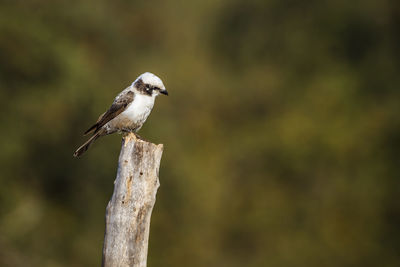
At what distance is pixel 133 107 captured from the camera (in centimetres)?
708

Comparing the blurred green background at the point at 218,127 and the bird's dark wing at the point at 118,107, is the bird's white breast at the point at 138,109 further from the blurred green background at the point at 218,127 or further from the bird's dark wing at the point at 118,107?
the blurred green background at the point at 218,127

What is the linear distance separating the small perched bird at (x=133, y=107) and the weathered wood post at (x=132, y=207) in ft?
5.55

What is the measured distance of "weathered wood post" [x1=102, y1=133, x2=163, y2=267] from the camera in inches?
199

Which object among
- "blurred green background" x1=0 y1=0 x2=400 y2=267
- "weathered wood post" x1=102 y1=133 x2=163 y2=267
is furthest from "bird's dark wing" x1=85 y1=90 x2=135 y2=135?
"blurred green background" x1=0 y1=0 x2=400 y2=267

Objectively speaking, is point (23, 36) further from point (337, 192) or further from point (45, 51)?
point (337, 192)

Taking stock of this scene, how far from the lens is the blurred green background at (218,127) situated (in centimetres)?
1489

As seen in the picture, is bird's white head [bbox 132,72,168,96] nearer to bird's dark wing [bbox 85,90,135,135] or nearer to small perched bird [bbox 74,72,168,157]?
small perched bird [bbox 74,72,168,157]

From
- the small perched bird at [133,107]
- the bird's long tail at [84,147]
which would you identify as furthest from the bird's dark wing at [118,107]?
the bird's long tail at [84,147]

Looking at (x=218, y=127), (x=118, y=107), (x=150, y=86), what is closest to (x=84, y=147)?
(x=118, y=107)

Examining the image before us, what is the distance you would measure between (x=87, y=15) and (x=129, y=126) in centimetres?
1093

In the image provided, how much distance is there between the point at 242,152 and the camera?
22.5m

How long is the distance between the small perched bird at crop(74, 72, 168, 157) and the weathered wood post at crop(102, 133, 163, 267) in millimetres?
1692

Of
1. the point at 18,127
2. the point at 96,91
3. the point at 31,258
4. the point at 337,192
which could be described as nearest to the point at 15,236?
the point at 31,258

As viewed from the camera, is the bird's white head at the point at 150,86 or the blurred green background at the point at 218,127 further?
the blurred green background at the point at 218,127
